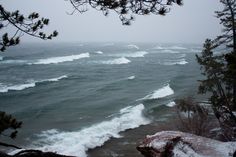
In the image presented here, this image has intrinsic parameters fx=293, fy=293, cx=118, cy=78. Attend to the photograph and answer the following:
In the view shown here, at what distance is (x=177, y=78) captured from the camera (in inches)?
1951

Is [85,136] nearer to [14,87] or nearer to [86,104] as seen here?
[86,104]

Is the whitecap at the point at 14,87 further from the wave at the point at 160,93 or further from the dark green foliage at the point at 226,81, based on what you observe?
the dark green foliage at the point at 226,81

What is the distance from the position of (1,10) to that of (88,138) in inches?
646

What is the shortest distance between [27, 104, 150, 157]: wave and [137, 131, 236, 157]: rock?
10820mm

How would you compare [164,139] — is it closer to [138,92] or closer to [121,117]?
[121,117]

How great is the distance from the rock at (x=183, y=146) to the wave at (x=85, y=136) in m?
10.8

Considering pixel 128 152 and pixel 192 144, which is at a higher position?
pixel 192 144

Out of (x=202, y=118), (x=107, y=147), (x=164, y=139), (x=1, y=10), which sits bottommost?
(x=107, y=147)

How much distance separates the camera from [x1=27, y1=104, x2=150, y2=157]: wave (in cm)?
1938

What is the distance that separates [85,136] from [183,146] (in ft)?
50.3

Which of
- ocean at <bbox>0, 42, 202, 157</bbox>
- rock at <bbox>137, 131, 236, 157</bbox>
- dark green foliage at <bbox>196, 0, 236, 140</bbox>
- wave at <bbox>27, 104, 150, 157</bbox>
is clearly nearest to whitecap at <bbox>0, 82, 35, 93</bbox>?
ocean at <bbox>0, 42, 202, 157</bbox>

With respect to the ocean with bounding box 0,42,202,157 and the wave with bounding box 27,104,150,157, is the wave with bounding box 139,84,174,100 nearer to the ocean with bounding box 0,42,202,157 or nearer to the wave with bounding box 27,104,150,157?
the ocean with bounding box 0,42,202,157

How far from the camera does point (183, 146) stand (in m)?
7.29

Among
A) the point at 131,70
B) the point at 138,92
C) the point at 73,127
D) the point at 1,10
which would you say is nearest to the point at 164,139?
the point at 1,10
